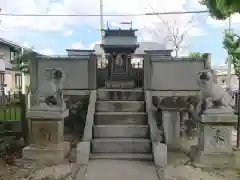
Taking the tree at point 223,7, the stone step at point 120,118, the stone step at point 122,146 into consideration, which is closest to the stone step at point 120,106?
the stone step at point 120,118

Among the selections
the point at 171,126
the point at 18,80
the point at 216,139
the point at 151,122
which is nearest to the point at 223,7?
the point at 216,139

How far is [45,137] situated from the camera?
7406 mm

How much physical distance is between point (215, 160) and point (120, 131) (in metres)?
2.47

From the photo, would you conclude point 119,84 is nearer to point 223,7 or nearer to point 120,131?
point 120,131

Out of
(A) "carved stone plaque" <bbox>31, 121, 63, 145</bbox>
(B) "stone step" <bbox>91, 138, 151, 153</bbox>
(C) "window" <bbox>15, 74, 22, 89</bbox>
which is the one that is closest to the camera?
(A) "carved stone plaque" <bbox>31, 121, 63, 145</bbox>

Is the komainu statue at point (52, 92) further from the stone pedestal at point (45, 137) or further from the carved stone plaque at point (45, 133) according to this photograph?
the carved stone plaque at point (45, 133)

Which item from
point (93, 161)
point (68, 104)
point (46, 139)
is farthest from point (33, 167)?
point (68, 104)

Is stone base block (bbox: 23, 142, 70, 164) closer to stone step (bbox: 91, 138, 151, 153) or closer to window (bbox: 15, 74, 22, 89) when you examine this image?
Answer: stone step (bbox: 91, 138, 151, 153)

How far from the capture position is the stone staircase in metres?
7.61

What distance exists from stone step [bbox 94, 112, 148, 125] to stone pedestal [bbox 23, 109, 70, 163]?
4.38 feet

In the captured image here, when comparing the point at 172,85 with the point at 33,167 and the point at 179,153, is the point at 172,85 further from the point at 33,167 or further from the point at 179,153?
the point at 33,167

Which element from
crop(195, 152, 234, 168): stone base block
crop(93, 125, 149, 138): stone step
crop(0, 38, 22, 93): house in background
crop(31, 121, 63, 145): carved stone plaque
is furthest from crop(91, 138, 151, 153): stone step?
crop(0, 38, 22, 93): house in background

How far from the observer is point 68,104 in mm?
10094

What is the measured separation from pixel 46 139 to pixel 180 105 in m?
4.14
